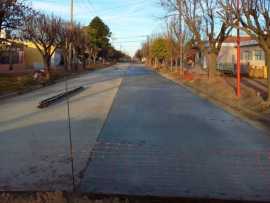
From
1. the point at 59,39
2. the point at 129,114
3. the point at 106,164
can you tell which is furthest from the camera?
the point at 59,39

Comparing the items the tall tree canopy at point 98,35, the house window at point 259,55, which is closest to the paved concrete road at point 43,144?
the house window at point 259,55

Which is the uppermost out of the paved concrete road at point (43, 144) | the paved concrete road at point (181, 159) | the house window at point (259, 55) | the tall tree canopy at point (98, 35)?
the tall tree canopy at point (98, 35)

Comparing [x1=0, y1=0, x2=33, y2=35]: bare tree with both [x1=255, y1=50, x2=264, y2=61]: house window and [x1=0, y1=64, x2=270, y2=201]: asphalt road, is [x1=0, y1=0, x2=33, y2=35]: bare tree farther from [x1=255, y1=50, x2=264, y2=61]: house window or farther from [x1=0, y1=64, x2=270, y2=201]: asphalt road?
[x1=255, y1=50, x2=264, y2=61]: house window

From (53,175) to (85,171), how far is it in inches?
22.4

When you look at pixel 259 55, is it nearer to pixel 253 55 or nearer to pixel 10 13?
pixel 253 55

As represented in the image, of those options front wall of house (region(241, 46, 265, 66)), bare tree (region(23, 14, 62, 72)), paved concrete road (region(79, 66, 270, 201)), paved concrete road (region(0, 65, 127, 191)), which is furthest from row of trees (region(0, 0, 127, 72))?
front wall of house (region(241, 46, 265, 66))

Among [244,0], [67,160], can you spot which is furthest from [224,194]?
[244,0]

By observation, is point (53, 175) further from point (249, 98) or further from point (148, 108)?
point (249, 98)

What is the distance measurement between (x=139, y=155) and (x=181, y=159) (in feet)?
2.74

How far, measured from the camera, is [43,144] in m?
10.4

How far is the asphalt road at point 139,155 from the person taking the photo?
694 cm

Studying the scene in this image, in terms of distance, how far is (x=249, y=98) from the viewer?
807 inches

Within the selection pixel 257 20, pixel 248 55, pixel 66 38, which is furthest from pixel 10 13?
pixel 248 55

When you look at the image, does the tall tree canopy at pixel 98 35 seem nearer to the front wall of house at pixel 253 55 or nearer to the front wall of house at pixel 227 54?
the front wall of house at pixel 227 54
